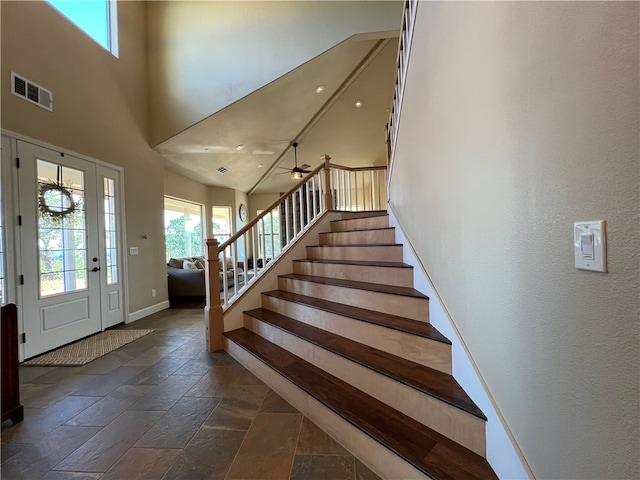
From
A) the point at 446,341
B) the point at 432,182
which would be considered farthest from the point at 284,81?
the point at 446,341

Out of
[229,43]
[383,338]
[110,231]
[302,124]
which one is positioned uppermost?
[229,43]

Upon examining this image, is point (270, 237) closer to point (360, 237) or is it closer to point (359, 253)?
point (360, 237)

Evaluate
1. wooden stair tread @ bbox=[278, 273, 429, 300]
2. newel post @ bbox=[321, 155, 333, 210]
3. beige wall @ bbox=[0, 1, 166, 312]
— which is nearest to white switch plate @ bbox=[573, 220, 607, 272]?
wooden stair tread @ bbox=[278, 273, 429, 300]

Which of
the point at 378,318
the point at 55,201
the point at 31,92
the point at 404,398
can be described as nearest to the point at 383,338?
the point at 378,318

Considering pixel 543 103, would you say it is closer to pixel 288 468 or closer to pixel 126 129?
pixel 288 468

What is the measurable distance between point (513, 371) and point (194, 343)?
2.98 metres

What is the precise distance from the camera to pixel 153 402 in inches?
74.0

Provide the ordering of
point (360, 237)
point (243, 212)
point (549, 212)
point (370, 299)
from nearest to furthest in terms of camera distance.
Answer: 1. point (549, 212)
2. point (370, 299)
3. point (360, 237)
4. point (243, 212)

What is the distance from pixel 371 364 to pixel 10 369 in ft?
7.48

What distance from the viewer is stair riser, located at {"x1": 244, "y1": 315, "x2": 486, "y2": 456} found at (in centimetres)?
117

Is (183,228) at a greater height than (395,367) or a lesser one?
greater

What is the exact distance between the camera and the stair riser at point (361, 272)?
2.20 meters

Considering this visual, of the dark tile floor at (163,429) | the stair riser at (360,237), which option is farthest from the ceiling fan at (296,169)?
the dark tile floor at (163,429)

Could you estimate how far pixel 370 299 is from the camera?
6.91 feet
